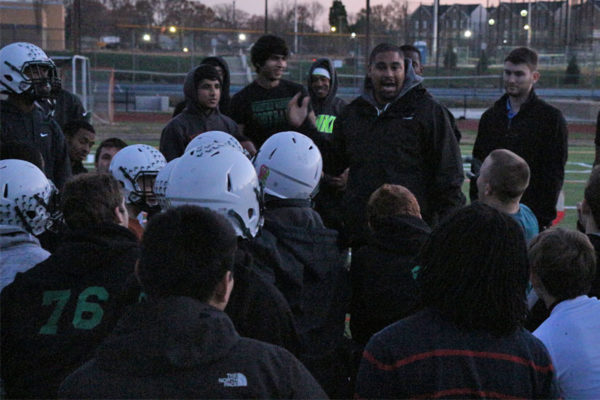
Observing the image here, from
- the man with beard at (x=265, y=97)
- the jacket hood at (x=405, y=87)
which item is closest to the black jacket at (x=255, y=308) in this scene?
the jacket hood at (x=405, y=87)

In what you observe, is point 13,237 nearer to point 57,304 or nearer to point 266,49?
point 57,304

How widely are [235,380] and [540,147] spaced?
453 centimetres

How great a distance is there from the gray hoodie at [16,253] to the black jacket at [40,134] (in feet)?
7.52

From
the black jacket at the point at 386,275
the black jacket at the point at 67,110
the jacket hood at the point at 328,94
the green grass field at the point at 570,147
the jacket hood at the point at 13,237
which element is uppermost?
the jacket hood at the point at 328,94

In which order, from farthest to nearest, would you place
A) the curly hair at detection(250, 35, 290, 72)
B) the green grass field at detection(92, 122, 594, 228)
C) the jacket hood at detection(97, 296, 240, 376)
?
the green grass field at detection(92, 122, 594, 228)
the curly hair at detection(250, 35, 290, 72)
the jacket hood at detection(97, 296, 240, 376)

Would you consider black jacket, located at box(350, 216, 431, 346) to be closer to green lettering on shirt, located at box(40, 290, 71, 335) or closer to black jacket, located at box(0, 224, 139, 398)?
black jacket, located at box(0, 224, 139, 398)

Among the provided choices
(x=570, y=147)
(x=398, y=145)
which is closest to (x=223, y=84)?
(x=398, y=145)

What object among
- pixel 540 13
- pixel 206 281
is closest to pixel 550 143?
pixel 206 281

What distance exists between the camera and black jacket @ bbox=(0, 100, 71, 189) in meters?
5.63

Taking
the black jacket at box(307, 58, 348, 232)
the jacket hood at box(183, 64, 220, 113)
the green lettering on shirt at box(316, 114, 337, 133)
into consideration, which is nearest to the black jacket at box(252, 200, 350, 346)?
the black jacket at box(307, 58, 348, 232)

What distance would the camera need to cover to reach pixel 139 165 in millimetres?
4520

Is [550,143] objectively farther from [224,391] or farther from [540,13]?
[540,13]

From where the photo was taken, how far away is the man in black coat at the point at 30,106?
5562 mm

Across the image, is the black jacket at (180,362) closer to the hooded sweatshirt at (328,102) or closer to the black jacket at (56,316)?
the black jacket at (56,316)
